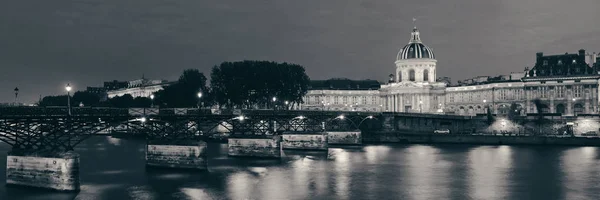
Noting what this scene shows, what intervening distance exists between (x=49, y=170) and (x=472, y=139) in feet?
276

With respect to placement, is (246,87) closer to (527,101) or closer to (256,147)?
(256,147)

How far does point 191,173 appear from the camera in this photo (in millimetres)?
64125

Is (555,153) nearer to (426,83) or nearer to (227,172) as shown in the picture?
(227,172)

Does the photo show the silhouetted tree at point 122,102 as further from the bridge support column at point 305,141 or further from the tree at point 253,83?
the bridge support column at point 305,141

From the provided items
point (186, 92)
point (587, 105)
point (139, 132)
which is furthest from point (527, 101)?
point (139, 132)

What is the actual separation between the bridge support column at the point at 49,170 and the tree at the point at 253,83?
259 ft

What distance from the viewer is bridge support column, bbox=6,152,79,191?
47.9m

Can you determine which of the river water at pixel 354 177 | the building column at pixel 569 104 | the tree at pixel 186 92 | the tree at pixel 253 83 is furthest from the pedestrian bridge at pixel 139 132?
the building column at pixel 569 104

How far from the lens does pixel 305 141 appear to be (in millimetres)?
101125

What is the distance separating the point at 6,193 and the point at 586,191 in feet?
164

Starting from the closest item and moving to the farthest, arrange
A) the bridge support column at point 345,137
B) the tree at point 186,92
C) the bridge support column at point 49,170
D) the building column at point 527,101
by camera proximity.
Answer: the bridge support column at point 49,170 → the bridge support column at point 345,137 → the tree at point 186,92 → the building column at point 527,101

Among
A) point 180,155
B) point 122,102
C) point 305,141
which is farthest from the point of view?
point 122,102

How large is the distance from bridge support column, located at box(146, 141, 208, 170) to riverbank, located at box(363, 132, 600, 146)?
6241 cm

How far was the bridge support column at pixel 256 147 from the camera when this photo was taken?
82.9 meters
